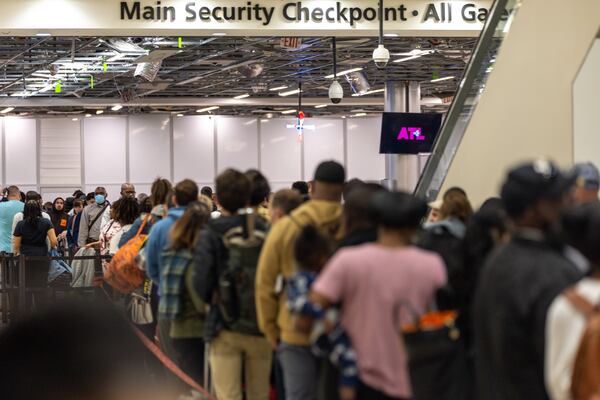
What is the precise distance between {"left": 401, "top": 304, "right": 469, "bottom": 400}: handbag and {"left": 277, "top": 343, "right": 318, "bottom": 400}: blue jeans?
117 centimetres

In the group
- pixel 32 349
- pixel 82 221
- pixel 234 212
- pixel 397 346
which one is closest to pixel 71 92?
pixel 82 221

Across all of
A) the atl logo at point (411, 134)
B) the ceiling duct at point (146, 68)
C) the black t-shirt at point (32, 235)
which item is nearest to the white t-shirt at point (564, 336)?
the black t-shirt at point (32, 235)

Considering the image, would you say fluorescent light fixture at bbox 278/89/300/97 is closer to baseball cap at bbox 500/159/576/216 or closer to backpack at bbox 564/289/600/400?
baseball cap at bbox 500/159/576/216

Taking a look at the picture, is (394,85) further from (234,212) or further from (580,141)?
(234,212)

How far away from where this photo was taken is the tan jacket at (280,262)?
4984 millimetres

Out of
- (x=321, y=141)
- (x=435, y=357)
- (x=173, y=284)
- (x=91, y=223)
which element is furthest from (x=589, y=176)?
(x=321, y=141)

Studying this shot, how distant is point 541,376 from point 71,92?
25900mm

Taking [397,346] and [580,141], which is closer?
[397,346]

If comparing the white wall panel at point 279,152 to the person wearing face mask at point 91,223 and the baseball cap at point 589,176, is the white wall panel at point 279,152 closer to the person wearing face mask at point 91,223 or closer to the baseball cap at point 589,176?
the person wearing face mask at point 91,223

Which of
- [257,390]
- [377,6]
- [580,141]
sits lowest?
[257,390]

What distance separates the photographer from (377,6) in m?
12.6

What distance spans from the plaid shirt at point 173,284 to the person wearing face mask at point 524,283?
296cm

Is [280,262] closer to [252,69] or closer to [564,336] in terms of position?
[564,336]

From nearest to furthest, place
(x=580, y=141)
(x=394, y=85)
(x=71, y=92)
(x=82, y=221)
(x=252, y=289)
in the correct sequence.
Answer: (x=252, y=289)
(x=580, y=141)
(x=82, y=221)
(x=394, y=85)
(x=71, y=92)
